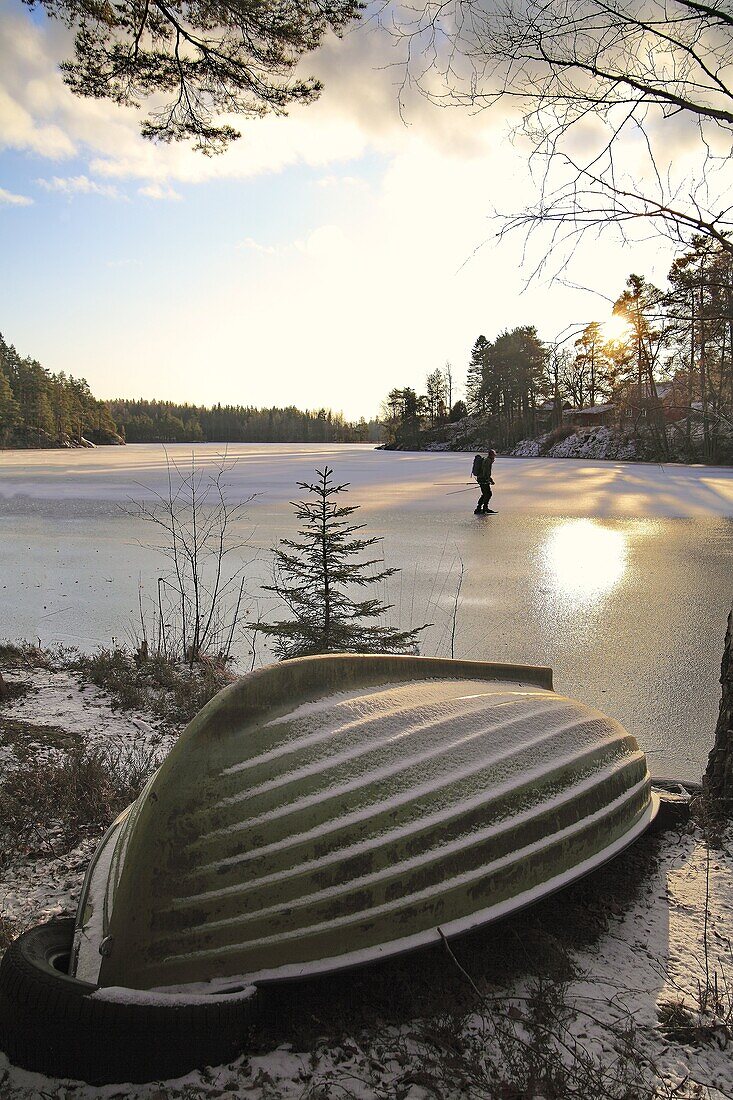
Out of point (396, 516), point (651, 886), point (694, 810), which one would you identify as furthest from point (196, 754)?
point (396, 516)

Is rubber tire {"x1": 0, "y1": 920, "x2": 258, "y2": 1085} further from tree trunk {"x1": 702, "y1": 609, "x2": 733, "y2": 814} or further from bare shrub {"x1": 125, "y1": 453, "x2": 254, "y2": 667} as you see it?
bare shrub {"x1": 125, "y1": 453, "x2": 254, "y2": 667}

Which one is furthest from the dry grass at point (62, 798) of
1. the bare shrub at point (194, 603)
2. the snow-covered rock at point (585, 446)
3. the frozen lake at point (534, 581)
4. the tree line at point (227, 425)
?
the tree line at point (227, 425)

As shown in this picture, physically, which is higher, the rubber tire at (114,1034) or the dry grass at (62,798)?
the rubber tire at (114,1034)

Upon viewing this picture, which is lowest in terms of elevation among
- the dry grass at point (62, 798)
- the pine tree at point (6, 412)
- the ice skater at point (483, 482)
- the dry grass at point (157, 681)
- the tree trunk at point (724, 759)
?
the dry grass at point (157, 681)

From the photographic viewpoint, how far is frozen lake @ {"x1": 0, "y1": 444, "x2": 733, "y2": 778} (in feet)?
18.3

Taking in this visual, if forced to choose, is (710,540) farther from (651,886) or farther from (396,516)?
(651,886)

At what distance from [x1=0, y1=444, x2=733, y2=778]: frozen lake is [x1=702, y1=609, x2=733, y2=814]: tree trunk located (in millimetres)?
Answer: 915

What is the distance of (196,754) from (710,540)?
12703 mm

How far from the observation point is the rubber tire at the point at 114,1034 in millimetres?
1533

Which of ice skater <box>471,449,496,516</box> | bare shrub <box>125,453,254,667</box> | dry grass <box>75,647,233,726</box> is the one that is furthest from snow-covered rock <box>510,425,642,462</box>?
dry grass <box>75,647,233,726</box>

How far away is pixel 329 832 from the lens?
1748 millimetres

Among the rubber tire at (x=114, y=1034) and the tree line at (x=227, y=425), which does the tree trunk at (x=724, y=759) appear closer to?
the rubber tire at (x=114, y=1034)

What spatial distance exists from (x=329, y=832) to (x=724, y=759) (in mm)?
2205

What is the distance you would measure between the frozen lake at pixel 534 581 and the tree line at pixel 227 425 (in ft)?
336
